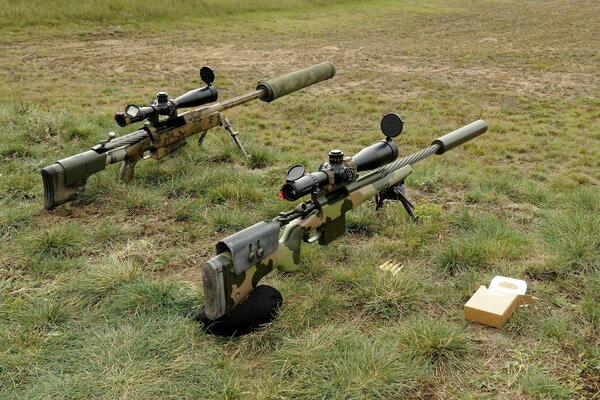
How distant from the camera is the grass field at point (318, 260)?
3.45m

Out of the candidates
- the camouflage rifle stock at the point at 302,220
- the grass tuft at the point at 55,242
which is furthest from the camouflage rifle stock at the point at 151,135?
the camouflage rifle stock at the point at 302,220

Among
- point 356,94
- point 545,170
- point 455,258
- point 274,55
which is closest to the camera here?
point 455,258

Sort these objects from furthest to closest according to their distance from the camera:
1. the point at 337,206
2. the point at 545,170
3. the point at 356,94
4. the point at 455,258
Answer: the point at 356,94 → the point at 545,170 → the point at 455,258 → the point at 337,206

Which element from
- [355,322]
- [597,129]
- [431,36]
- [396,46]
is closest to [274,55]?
[396,46]

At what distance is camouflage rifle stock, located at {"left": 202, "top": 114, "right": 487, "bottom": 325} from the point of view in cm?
357

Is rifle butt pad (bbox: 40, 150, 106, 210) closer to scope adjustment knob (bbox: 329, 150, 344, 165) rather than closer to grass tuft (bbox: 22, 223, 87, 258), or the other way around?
grass tuft (bbox: 22, 223, 87, 258)

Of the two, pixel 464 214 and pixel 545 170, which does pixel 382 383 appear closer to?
pixel 464 214

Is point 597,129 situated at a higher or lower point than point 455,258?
lower

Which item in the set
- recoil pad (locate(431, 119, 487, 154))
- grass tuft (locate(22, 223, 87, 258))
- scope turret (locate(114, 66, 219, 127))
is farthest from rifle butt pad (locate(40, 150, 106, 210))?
recoil pad (locate(431, 119, 487, 154))

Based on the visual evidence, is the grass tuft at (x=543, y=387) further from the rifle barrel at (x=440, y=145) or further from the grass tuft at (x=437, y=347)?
the rifle barrel at (x=440, y=145)

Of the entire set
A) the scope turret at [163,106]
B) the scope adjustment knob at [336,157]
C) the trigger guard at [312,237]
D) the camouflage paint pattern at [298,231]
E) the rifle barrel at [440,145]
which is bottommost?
the trigger guard at [312,237]

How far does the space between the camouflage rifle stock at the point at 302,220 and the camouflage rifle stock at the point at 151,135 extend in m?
2.39

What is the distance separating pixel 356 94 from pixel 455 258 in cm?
866

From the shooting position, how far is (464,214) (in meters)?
5.61
